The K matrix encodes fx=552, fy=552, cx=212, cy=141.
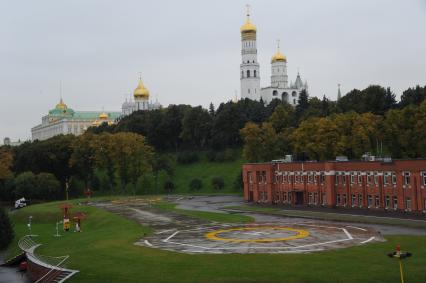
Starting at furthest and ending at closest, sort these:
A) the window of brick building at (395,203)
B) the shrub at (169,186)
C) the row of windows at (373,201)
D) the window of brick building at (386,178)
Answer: the shrub at (169,186) → the window of brick building at (386,178) → the window of brick building at (395,203) → the row of windows at (373,201)

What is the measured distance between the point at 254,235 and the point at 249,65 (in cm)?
13277

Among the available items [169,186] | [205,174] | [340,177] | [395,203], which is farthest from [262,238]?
[205,174]

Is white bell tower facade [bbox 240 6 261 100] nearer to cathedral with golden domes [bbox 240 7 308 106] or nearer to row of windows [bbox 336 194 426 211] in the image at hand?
cathedral with golden domes [bbox 240 7 308 106]

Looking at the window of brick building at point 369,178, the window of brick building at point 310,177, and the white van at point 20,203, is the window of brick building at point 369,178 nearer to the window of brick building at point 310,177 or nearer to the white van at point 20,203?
the window of brick building at point 310,177

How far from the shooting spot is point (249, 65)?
6969 inches

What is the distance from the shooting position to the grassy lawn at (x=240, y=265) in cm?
3134

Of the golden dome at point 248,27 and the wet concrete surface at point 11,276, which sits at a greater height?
the golden dome at point 248,27

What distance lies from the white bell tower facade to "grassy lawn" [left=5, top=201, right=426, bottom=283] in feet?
441

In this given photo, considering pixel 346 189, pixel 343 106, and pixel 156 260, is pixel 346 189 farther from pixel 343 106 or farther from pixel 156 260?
pixel 343 106

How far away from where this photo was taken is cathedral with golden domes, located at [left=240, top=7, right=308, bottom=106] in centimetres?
17450

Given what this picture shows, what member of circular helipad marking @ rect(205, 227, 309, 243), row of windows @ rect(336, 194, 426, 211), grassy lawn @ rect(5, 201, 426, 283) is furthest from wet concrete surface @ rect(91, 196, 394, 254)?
row of windows @ rect(336, 194, 426, 211)

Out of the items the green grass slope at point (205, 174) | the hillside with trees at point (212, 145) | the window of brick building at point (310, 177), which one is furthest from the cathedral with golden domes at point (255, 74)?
the window of brick building at point (310, 177)

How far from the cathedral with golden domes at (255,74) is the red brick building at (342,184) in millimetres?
88807

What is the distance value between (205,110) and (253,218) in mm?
85470
